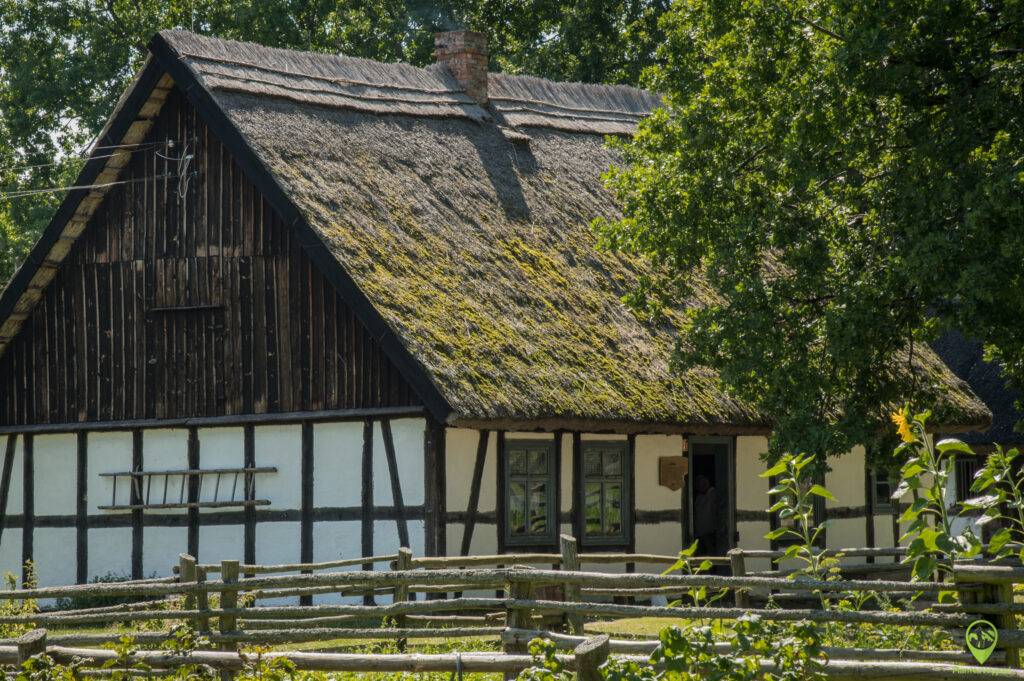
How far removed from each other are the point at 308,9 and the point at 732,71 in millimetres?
20270

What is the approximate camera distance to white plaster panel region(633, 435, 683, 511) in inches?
792

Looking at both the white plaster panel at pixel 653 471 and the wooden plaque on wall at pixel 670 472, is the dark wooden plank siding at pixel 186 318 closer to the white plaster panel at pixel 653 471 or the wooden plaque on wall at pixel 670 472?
the white plaster panel at pixel 653 471

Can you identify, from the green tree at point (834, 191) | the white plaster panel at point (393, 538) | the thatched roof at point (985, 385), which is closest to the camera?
the green tree at point (834, 191)

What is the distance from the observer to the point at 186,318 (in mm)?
19484

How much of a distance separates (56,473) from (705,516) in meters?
8.63

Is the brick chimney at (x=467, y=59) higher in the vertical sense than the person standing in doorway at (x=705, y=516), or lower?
higher

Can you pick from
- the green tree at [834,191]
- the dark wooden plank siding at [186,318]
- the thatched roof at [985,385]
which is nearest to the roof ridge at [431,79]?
the dark wooden plank siding at [186,318]

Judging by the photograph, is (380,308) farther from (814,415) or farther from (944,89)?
(944,89)

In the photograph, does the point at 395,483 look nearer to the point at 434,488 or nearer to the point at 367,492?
the point at 367,492

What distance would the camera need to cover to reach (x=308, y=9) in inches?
1401

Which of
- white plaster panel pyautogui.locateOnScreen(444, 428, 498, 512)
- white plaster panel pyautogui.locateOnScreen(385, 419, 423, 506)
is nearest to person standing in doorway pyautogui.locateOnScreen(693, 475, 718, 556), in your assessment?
white plaster panel pyautogui.locateOnScreen(444, 428, 498, 512)

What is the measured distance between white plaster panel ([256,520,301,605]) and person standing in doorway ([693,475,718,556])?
5.84m

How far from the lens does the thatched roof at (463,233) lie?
704 inches

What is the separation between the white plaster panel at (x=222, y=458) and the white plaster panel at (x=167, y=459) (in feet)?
0.98
